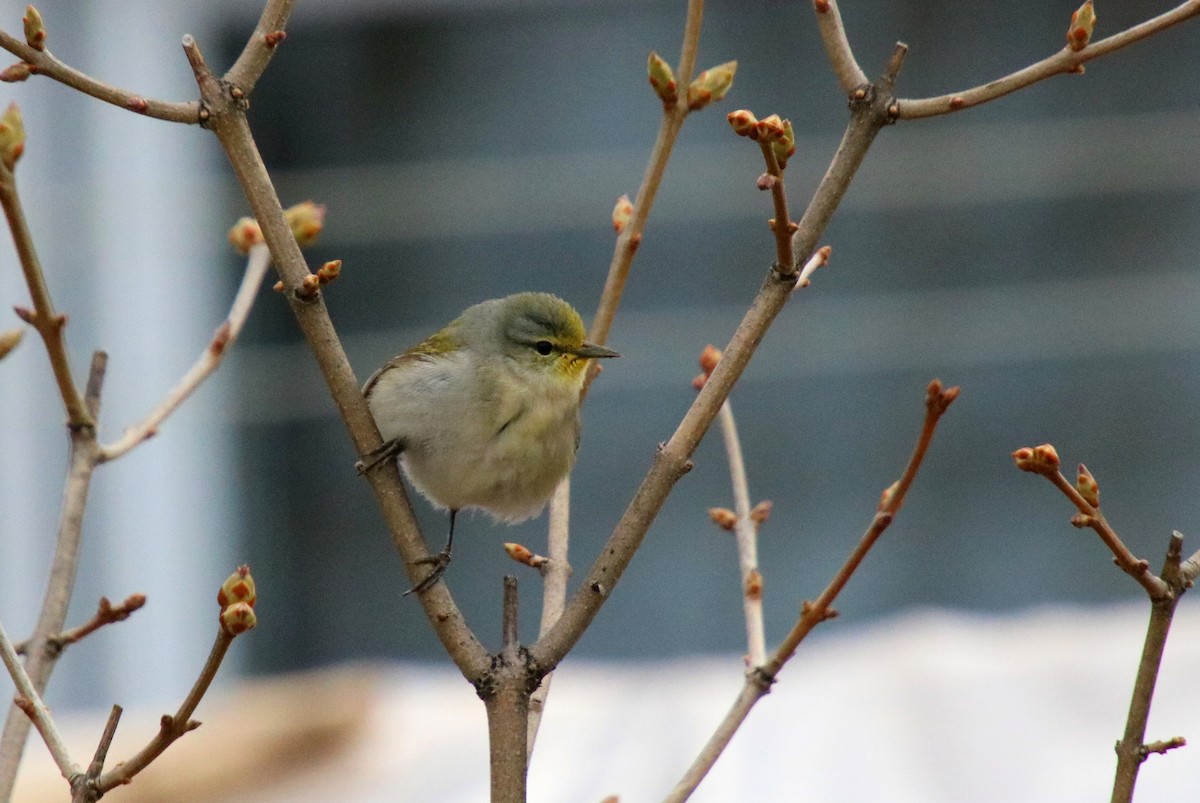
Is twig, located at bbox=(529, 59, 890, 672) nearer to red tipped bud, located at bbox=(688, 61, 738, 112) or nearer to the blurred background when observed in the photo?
red tipped bud, located at bbox=(688, 61, 738, 112)

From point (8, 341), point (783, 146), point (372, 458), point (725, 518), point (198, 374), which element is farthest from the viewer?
point (725, 518)

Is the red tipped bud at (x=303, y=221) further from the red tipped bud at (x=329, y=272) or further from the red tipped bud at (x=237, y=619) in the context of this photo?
the red tipped bud at (x=237, y=619)

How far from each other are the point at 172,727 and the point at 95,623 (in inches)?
26.2

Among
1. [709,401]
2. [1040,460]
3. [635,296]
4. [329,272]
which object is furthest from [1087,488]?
[635,296]

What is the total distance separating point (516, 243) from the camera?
346 inches

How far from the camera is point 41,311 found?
214cm

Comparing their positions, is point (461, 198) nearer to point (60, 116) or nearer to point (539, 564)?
point (60, 116)

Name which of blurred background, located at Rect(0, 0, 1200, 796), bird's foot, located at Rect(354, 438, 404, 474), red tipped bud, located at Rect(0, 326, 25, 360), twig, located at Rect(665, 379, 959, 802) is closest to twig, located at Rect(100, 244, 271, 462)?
red tipped bud, located at Rect(0, 326, 25, 360)

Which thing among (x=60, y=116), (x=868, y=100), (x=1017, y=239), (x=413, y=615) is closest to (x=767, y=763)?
(x=868, y=100)

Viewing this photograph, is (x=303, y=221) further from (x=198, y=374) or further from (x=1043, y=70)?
(x=1043, y=70)

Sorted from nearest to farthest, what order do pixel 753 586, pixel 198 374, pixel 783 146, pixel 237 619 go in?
pixel 237 619 < pixel 783 146 < pixel 753 586 < pixel 198 374

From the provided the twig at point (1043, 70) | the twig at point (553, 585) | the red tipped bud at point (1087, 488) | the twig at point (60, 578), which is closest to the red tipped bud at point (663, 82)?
the twig at point (1043, 70)

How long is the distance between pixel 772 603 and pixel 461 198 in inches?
123

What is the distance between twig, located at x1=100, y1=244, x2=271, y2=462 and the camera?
2348 mm
